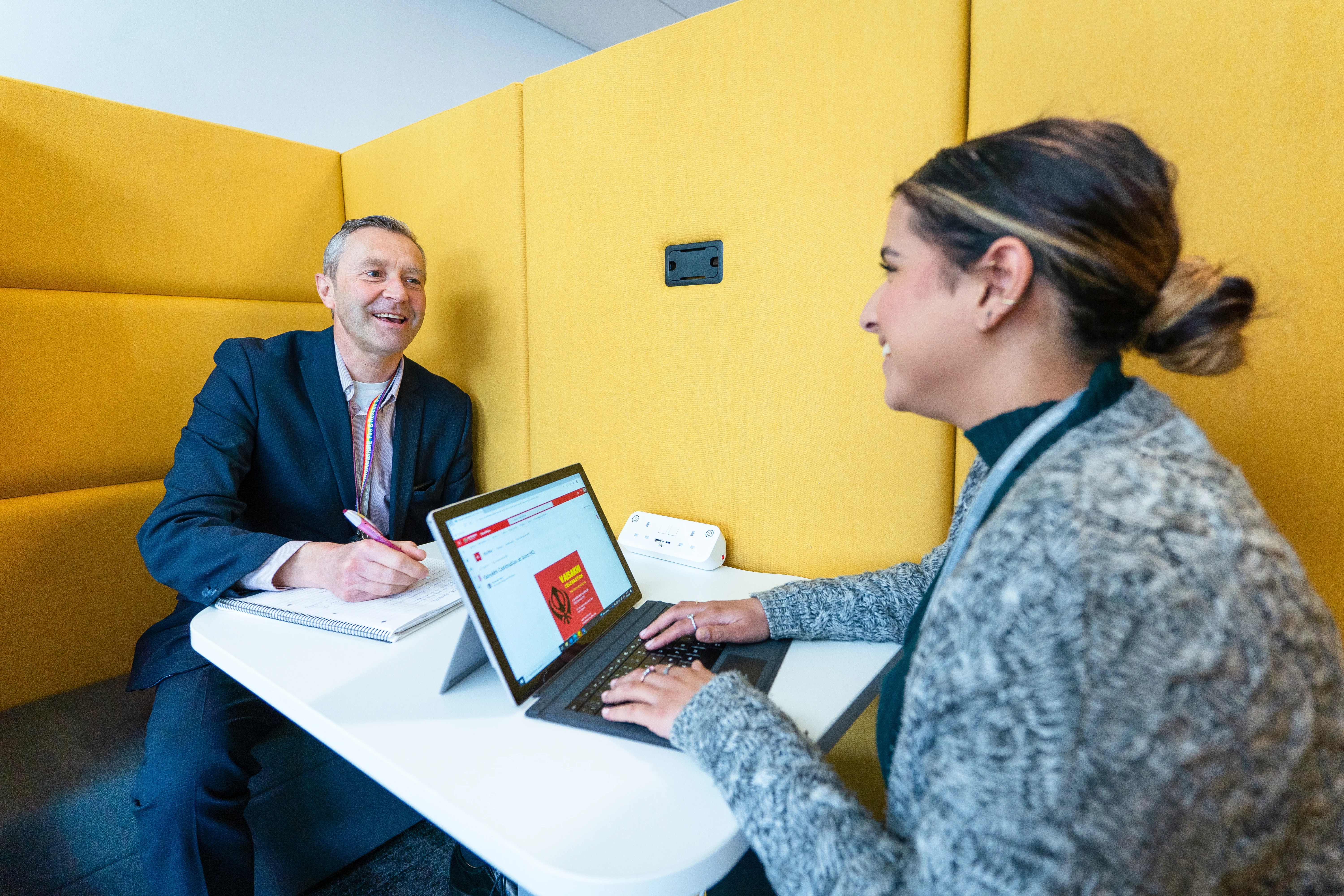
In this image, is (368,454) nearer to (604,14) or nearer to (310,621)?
(310,621)

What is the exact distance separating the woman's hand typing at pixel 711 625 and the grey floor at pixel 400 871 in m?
0.95

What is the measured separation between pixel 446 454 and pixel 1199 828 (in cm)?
147

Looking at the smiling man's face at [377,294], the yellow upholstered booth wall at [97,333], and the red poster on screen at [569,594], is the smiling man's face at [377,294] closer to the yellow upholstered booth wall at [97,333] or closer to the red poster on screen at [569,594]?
the yellow upholstered booth wall at [97,333]

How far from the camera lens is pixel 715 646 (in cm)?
89

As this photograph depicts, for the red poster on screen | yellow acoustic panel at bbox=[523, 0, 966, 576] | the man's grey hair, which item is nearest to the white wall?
the man's grey hair

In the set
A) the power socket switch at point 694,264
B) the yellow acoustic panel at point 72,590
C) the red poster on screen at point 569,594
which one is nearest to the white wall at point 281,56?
the yellow acoustic panel at point 72,590

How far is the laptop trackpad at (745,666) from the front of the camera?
812mm

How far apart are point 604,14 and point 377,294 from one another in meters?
2.94

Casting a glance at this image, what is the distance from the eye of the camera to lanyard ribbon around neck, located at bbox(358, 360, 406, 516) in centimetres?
144

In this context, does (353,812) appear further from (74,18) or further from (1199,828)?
(74,18)

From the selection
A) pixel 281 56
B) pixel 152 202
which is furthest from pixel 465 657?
pixel 281 56

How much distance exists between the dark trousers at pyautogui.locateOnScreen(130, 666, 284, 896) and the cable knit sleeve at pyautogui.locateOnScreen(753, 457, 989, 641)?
91 centimetres

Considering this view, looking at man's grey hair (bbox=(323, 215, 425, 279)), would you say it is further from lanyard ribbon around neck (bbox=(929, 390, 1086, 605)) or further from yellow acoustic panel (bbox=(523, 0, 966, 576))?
lanyard ribbon around neck (bbox=(929, 390, 1086, 605))

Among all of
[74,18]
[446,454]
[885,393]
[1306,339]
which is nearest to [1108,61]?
[1306,339]
